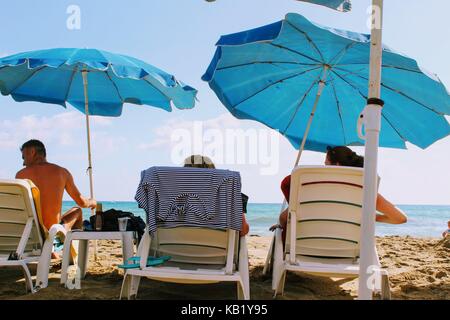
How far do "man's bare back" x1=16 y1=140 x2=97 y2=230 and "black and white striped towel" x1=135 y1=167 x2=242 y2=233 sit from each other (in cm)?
142

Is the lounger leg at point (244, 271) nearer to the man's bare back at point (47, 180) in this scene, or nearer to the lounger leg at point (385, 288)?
the lounger leg at point (385, 288)

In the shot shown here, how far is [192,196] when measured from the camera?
3150 millimetres

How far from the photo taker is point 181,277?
2.96 metres

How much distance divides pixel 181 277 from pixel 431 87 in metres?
2.78

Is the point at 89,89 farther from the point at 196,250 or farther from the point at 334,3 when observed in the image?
the point at 334,3

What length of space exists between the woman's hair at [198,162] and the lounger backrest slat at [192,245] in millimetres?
603

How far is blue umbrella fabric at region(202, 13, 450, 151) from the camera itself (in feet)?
12.3

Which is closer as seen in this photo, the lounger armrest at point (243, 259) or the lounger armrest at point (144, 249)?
the lounger armrest at point (144, 249)

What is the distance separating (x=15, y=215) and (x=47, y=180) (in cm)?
58

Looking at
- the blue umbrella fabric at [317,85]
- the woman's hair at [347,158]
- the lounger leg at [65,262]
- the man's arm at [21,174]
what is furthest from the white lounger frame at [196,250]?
the man's arm at [21,174]

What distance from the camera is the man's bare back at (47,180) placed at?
4.23m

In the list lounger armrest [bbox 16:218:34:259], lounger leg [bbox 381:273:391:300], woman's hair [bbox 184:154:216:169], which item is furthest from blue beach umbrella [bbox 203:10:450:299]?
lounger armrest [bbox 16:218:34:259]

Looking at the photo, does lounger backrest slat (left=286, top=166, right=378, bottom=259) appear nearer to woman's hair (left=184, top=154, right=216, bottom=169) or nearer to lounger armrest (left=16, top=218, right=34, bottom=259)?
woman's hair (left=184, top=154, right=216, bottom=169)
